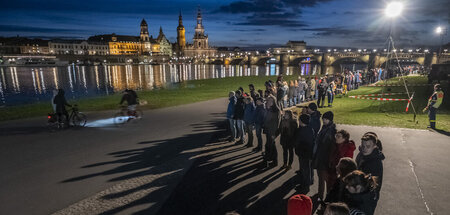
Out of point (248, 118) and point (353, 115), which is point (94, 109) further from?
point (353, 115)

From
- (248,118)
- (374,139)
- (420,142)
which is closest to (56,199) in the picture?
(248,118)

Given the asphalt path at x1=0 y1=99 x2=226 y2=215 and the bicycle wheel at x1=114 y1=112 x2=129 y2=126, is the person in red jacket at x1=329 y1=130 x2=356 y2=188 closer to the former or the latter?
the asphalt path at x1=0 y1=99 x2=226 y2=215

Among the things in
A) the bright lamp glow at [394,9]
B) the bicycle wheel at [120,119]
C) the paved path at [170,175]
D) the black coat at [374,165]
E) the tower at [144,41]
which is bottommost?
the paved path at [170,175]

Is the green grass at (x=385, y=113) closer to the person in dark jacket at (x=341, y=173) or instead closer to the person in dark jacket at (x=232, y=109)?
the person in dark jacket at (x=232, y=109)

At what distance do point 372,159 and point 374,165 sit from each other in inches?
4.3

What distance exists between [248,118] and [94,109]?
13381 millimetres

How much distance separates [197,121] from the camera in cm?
1407

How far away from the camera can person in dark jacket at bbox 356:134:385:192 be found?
427 cm

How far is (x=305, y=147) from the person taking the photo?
620 cm

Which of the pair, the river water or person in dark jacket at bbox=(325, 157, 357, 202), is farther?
the river water

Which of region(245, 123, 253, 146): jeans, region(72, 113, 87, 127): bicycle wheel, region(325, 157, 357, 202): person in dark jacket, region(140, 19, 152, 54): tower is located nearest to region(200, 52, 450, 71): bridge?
region(245, 123, 253, 146): jeans

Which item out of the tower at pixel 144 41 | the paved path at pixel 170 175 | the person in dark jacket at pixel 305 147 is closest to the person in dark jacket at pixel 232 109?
the paved path at pixel 170 175

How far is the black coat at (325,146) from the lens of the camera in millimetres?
5453

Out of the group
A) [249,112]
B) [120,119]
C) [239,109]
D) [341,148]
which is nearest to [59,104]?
[120,119]
